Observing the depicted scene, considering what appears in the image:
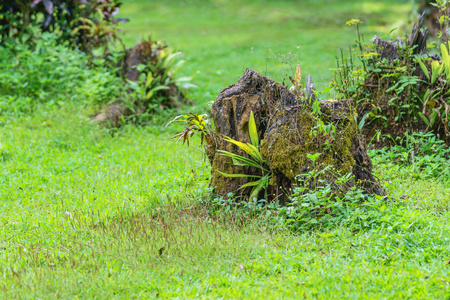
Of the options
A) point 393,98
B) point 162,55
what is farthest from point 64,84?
point 393,98

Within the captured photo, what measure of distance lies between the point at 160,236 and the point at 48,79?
5.60 m

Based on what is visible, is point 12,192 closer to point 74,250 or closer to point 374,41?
point 74,250

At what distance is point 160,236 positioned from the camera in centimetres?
424

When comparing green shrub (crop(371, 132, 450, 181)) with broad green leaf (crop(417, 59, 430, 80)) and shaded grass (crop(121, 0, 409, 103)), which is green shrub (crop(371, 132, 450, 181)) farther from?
shaded grass (crop(121, 0, 409, 103))

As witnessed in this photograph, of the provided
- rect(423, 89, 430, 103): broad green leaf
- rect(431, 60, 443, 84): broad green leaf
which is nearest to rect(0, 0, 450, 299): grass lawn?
rect(423, 89, 430, 103): broad green leaf

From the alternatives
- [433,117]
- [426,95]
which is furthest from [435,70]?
[433,117]

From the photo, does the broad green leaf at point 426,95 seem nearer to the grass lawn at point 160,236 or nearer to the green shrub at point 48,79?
the grass lawn at point 160,236

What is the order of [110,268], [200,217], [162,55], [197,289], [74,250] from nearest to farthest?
1. [197,289]
2. [110,268]
3. [74,250]
4. [200,217]
5. [162,55]

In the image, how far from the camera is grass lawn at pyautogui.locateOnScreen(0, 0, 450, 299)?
3.58 metres

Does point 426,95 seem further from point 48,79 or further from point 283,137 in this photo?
point 48,79

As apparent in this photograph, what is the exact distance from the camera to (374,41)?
6.55 meters

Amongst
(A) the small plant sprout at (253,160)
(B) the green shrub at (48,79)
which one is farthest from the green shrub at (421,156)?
(B) the green shrub at (48,79)

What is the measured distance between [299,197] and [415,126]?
106 inches

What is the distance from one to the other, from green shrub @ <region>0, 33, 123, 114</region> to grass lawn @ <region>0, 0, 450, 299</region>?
0.72 meters
